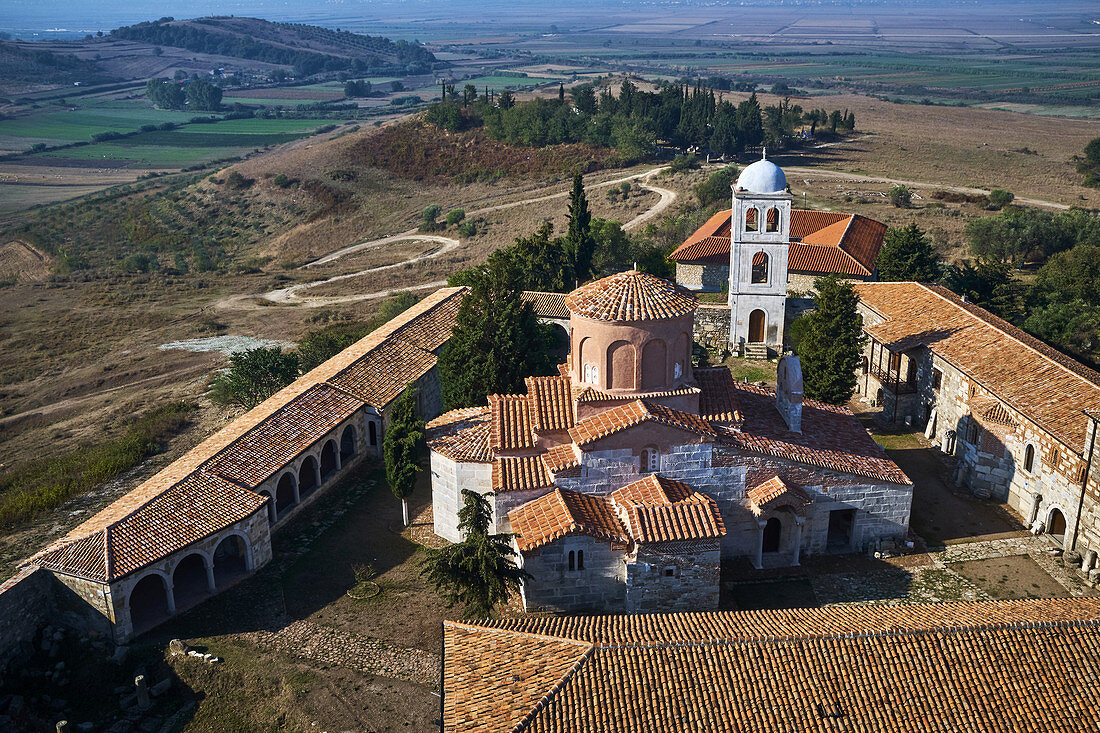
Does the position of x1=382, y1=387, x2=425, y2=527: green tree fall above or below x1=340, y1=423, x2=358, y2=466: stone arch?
above

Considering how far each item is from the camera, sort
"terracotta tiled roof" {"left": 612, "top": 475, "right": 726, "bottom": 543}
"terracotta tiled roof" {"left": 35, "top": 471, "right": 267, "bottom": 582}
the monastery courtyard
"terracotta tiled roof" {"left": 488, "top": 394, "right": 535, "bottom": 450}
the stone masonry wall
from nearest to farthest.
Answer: the monastery courtyard
"terracotta tiled roof" {"left": 35, "top": 471, "right": 267, "bottom": 582}
"terracotta tiled roof" {"left": 612, "top": 475, "right": 726, "bottom": 543}
the stone masonry wall
"terracotta tiled roof" {"left": 488, "top": 394, "right": 535, "bottom": 450}

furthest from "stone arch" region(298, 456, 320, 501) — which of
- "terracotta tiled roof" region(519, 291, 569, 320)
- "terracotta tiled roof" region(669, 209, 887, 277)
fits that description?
"terracotta tiled roof" region(669, 209, 887, 277)

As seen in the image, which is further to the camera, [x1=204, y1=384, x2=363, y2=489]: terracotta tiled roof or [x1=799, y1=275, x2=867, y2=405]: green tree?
[x1=799, y1=275, x2=867, y2=405]: green tree

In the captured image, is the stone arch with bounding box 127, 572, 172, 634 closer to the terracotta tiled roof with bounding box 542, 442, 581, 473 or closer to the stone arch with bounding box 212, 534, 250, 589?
the stone arch with bounding box 212, 534, 250, 589

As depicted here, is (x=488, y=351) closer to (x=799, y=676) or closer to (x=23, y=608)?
(x=23, y=608)

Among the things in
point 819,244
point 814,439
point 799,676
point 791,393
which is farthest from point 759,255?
point 799,676

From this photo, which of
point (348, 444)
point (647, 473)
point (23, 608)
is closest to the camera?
point (23, 608)

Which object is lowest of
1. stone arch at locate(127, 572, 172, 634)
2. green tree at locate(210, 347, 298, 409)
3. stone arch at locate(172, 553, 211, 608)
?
stone arch at locate(127, 572, 172, 634)
